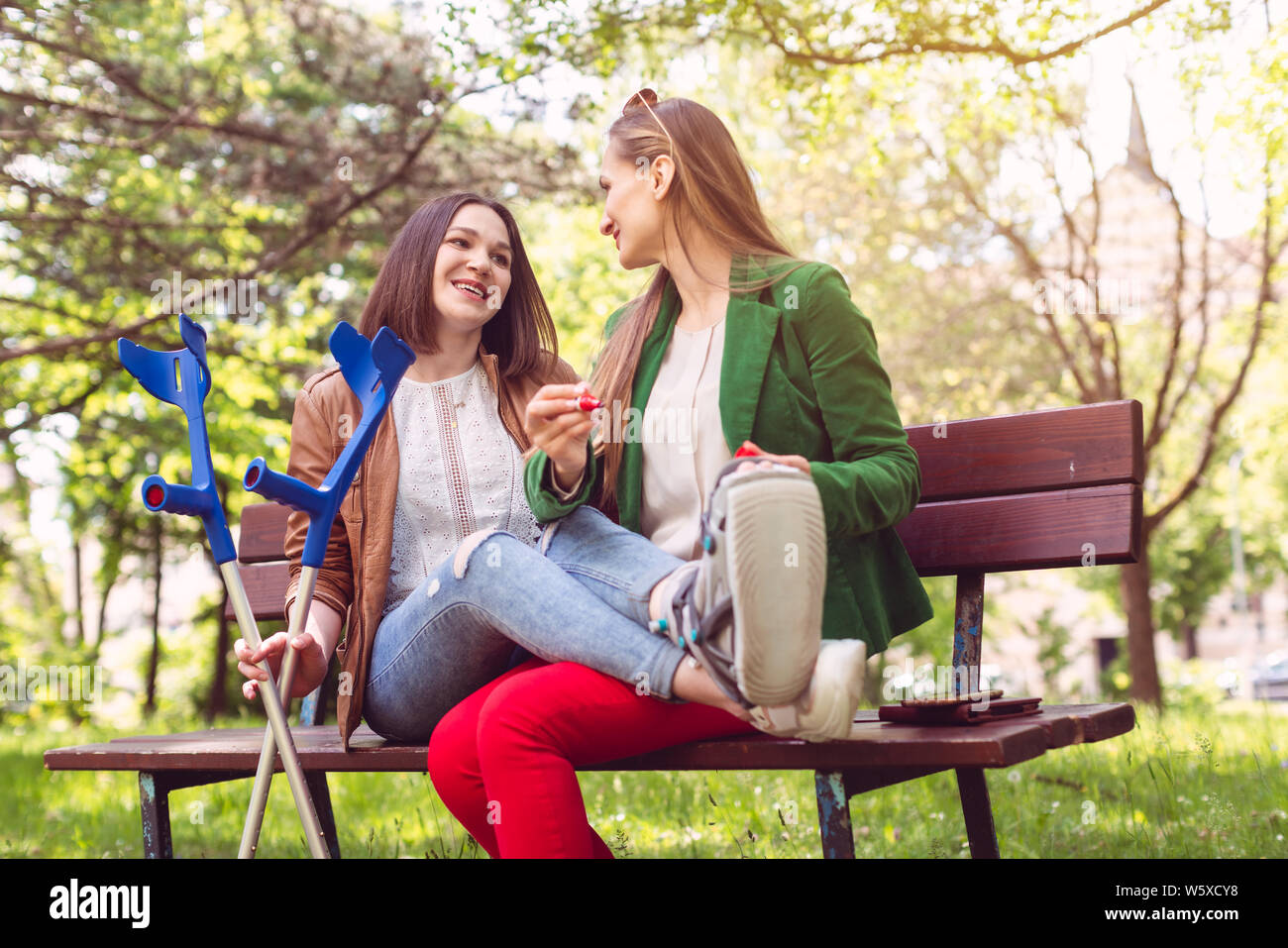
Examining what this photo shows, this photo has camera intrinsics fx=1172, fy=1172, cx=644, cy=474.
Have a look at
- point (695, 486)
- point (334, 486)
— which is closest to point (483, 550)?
point (334, 486)

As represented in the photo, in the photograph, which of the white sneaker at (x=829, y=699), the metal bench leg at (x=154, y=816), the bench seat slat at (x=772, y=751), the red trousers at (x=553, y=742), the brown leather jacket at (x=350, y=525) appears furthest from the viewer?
the metal bench leg at (x=154, y=816)

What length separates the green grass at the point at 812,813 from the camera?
10.4 ft

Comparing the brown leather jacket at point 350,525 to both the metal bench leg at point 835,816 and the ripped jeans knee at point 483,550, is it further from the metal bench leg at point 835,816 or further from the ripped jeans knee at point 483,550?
the metal bench leg at point 835,816

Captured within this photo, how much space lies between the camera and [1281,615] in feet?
135

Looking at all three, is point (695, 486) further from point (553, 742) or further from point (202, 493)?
point (202, 493)

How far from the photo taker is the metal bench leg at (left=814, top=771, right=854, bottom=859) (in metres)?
1.94

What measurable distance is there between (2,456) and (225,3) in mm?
5107

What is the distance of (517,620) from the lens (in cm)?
212

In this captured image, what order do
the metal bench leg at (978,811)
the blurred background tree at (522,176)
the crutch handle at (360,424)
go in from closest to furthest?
1. the crutch handle at (360,424)
2. the metal bench leg at (978,811)
3. the blurred background tree at (522,176)

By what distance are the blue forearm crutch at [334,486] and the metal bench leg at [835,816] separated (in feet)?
3.13

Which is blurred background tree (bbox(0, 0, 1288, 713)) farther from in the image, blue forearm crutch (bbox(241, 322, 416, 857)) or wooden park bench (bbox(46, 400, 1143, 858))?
blue forearm crutch (bbox(241, 322, 416, 857))

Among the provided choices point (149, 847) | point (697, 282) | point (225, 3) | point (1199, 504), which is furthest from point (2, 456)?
point (1199, 504)

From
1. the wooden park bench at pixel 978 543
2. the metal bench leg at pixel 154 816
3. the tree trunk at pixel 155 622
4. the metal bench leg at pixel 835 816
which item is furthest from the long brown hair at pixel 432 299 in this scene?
the tree trunk at pixel 155 622

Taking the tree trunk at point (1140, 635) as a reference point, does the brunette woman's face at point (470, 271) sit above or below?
above
